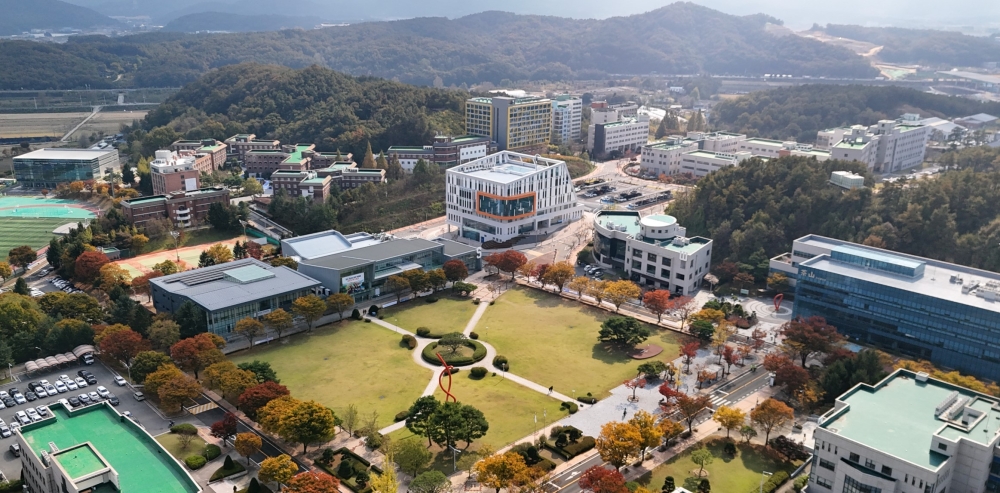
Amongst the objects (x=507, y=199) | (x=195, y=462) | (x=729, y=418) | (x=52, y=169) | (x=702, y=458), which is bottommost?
(x=195, y=462)

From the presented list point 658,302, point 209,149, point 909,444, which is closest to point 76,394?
point 658,302

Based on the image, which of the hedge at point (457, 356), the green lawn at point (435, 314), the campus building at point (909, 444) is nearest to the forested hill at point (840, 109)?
the green lawn at point (435, 314)

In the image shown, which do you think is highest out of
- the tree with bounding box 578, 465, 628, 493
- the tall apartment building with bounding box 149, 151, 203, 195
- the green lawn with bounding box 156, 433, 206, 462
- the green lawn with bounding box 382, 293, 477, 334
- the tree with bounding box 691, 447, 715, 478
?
the tall apartment building with bounding box 149, 151, 203, 195

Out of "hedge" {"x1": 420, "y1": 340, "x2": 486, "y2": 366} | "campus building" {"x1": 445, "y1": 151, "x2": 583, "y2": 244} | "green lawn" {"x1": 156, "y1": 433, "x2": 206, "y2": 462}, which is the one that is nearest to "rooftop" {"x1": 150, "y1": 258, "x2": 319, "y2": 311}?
"hedge" {"x1": 420, "y1": 340, "x2": 486, "y2": 366}

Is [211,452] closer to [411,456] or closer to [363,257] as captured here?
[411,456]

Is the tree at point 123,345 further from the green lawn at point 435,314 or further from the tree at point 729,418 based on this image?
the tree at point 729,418

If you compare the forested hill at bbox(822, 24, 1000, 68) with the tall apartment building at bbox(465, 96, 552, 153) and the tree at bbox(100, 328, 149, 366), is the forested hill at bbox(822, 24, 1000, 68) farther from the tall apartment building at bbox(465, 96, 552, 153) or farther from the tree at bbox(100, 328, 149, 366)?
the tree at bbox(100, 328, 149, 366)
